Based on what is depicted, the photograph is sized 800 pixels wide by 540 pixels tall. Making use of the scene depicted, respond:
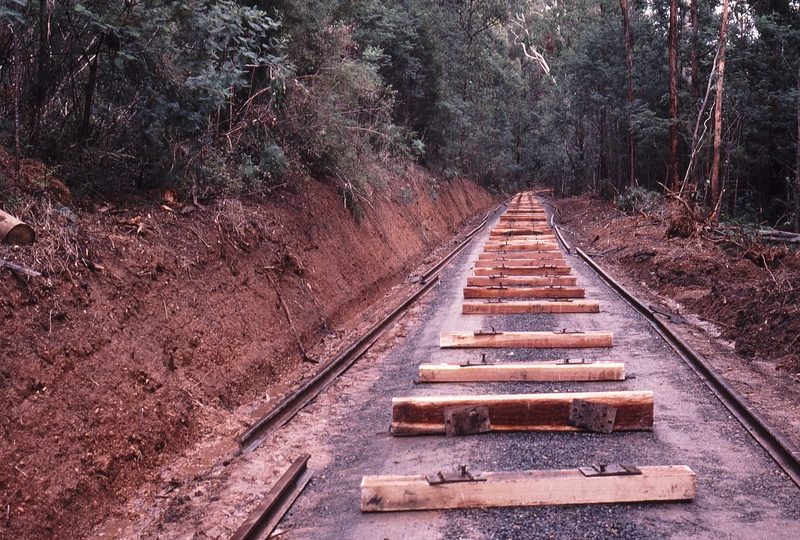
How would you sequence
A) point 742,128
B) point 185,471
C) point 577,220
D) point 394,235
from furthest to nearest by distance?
point 577,220 → point 742,128 → point 394,235 → point 185,471

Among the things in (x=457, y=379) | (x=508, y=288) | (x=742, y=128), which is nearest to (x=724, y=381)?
(x=457, y=379)

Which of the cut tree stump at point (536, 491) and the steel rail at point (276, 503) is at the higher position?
the cut tree stump at point (536, 491)

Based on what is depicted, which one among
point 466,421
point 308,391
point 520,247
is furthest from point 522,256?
point 466,421

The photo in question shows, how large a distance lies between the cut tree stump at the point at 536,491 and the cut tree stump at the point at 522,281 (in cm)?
674

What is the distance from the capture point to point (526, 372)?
590 centimetres

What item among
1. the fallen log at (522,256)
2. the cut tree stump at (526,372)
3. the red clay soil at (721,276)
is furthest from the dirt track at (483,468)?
the fallen log at (522,256)

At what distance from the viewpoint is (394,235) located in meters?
15.0

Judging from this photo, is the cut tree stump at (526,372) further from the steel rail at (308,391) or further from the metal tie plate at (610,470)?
the metal tie plate at (610,470)

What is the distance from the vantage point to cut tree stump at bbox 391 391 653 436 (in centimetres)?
470

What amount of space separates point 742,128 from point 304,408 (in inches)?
861

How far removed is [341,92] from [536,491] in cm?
914

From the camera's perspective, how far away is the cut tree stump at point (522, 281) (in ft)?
34.0

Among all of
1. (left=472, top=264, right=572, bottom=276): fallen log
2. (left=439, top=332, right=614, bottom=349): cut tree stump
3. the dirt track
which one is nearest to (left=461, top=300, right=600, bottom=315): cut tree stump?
(left=439, top=332, right=614, bottom=349): cut tree stump

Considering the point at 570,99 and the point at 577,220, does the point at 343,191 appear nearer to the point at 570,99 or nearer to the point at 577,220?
the point at 577,220
